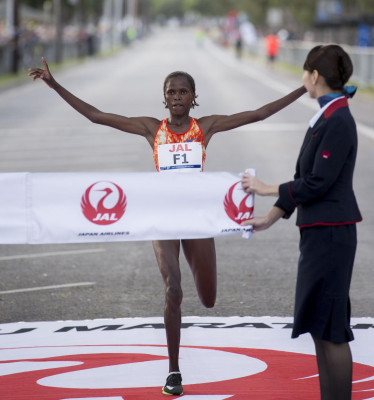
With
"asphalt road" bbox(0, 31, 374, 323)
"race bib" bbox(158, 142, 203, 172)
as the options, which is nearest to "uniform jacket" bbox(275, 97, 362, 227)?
"race bib" bbox(158, 142, 203, 172)

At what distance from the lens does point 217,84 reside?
138 ft

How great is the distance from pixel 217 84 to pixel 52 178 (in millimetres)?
36965

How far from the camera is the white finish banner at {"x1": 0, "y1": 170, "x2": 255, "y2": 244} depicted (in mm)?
5527

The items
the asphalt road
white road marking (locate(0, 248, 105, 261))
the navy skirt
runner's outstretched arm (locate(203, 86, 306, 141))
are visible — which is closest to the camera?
the navy skirt

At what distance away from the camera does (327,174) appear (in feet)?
15.3

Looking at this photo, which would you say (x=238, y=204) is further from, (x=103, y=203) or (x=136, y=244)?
(x=136, y=244)

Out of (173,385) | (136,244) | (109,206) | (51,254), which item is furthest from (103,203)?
(136,244)

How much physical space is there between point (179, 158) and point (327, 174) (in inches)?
56.6

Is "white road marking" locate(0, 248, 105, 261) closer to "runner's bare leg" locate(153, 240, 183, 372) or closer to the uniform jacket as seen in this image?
"runner's bare leg" locate(153, 240, 183, 372)

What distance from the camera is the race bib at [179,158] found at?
595 cm

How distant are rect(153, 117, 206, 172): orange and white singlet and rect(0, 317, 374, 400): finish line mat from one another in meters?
1.19

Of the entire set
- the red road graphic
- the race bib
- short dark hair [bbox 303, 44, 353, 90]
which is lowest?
the red road graphic

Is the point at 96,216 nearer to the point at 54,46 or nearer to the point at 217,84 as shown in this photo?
the point at 217,84

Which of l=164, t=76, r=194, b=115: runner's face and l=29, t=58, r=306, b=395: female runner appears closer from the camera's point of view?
l=29, t=58, r=306, b=395: female runner
